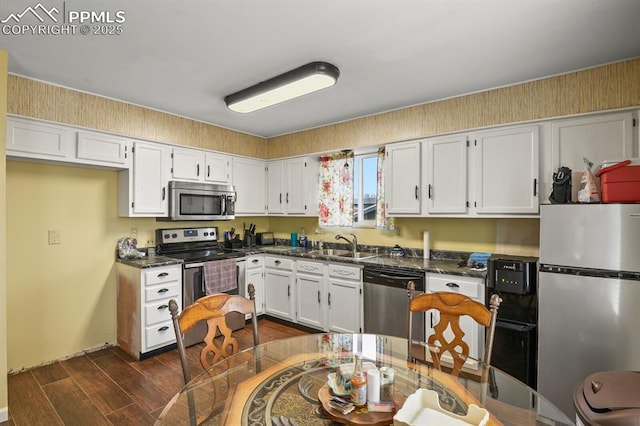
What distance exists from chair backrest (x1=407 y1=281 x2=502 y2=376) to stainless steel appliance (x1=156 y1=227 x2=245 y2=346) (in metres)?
2.47

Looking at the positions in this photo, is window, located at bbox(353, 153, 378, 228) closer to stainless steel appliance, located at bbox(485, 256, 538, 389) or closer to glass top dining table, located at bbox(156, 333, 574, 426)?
stainless steel appliance, located at bbox(485, 256, 538, 389)

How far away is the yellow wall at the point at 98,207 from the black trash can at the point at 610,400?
4.60 feet

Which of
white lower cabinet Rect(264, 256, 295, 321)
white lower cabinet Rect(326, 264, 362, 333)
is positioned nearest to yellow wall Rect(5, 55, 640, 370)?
white lower cabinet Rect(326, 264, 362, 333)

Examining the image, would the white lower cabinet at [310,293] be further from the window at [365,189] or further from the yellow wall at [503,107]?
the yellow wall at [503,107]

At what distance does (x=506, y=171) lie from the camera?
2836mm

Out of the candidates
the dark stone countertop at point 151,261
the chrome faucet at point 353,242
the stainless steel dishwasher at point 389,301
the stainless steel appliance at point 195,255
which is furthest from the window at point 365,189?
the dark stone countertop at point 151,261

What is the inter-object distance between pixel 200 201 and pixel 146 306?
1307mm

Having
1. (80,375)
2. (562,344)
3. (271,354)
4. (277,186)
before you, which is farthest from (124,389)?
(562,344)

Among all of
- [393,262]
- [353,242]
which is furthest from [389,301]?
[353,242]

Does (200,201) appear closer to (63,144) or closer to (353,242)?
(63,144)

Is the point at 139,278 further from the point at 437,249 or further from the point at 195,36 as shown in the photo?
the point at 437,249

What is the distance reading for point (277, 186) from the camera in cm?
468

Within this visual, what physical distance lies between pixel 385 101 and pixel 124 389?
3.46m

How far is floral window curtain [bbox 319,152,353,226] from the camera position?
4227 millimetres
